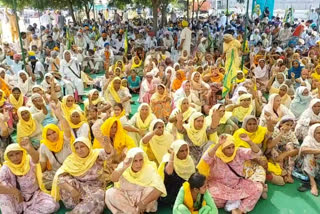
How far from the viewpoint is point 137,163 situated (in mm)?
2764

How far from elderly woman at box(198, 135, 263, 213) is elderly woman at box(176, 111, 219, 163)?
0.51 metres

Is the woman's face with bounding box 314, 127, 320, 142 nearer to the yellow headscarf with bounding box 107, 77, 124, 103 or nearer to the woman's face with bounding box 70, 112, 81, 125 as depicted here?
the woman's face with bounding box 70, 112, 81, 125

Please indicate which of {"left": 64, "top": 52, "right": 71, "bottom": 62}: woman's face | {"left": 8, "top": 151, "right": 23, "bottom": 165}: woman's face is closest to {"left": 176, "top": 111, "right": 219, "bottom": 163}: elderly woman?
{"left": 8, "top": 151, "right": 23, "bottom": 165}: woman's face

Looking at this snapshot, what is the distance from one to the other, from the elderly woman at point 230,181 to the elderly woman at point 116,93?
278 cm

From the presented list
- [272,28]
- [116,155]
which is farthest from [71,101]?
[272,28]

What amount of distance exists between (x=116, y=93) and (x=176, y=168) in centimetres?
287

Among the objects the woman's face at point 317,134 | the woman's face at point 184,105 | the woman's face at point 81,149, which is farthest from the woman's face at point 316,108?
the woman's face at point 81,149

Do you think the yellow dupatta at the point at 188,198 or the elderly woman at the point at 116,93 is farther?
the elderly woman at the point at 116,93

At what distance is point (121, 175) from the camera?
2.86 meters

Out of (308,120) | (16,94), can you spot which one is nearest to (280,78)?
(308,120)

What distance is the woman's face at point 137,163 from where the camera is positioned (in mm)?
2745

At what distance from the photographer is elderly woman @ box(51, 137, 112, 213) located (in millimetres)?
2965

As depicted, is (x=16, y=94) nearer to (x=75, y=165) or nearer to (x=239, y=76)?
(x=75, y=165)

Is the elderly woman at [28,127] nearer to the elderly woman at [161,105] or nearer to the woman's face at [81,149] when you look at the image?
the woman's face at [81,149]
